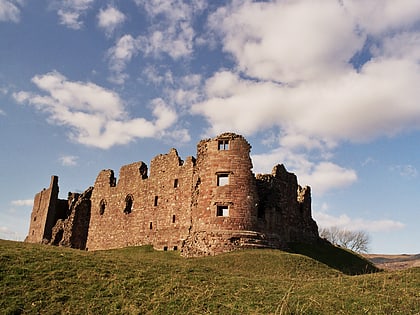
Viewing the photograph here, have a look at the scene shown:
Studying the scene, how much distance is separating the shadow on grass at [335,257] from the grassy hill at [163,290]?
15.0 meters

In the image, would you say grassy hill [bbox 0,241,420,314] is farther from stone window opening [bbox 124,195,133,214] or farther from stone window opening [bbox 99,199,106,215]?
stone window opening [bbox 99,199,106,215]

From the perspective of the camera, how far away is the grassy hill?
13523mm

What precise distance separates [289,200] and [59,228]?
83.3ft

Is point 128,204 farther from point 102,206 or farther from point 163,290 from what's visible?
point 163,290

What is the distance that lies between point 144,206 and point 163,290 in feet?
78.0

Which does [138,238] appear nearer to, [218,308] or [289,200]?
[289,200]

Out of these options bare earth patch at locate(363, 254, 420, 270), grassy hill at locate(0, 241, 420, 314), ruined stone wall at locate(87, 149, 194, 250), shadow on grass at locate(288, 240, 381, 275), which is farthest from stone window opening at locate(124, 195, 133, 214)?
bare earth patch at locate(363, 254, 420, 270)

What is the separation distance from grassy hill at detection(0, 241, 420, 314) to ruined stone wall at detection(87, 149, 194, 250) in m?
14.8

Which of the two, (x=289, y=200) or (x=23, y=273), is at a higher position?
(x=289, y=200)

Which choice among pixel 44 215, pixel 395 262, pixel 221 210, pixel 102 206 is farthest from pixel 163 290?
pixel 395 262

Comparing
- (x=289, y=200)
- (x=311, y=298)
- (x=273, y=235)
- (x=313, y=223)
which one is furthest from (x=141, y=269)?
(x=313, y=223)

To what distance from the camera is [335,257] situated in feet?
119

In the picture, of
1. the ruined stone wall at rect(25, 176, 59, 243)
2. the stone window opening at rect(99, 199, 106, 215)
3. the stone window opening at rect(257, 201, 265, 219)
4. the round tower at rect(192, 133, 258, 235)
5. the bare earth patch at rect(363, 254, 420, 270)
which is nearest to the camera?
the round tower at rect(192, 133, 258, 235)

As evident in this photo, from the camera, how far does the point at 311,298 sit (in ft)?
46.9
